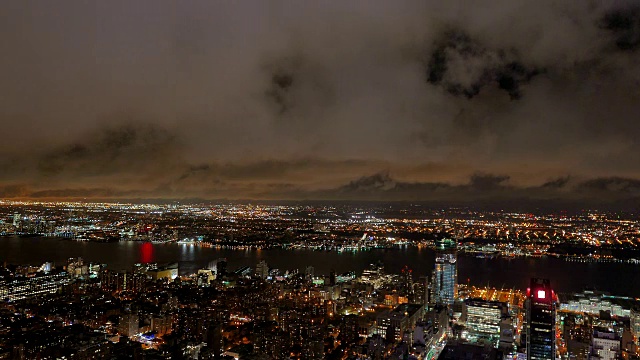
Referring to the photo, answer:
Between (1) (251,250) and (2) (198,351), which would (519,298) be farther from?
(1) (251,250)

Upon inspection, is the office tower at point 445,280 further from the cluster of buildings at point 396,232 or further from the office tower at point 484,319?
the cluster of buildings at point 396,232

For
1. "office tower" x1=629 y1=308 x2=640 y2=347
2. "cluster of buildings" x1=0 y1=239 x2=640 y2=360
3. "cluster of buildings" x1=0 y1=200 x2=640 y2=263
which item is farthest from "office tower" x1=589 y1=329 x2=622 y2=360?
"cluster of buildings" x1=0 y1=200 x2=640 y2=263

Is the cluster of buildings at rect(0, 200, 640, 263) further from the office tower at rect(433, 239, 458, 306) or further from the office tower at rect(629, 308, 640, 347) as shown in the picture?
the office tower at rect(629, 308, 640, 347)

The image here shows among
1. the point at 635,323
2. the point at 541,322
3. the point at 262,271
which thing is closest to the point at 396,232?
the point at 262,271

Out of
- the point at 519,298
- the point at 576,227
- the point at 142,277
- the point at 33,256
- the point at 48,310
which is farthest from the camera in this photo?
the point at 576,227

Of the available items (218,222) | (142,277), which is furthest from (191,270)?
(218,222)

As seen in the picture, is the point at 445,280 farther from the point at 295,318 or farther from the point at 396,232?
the point at 396,232
